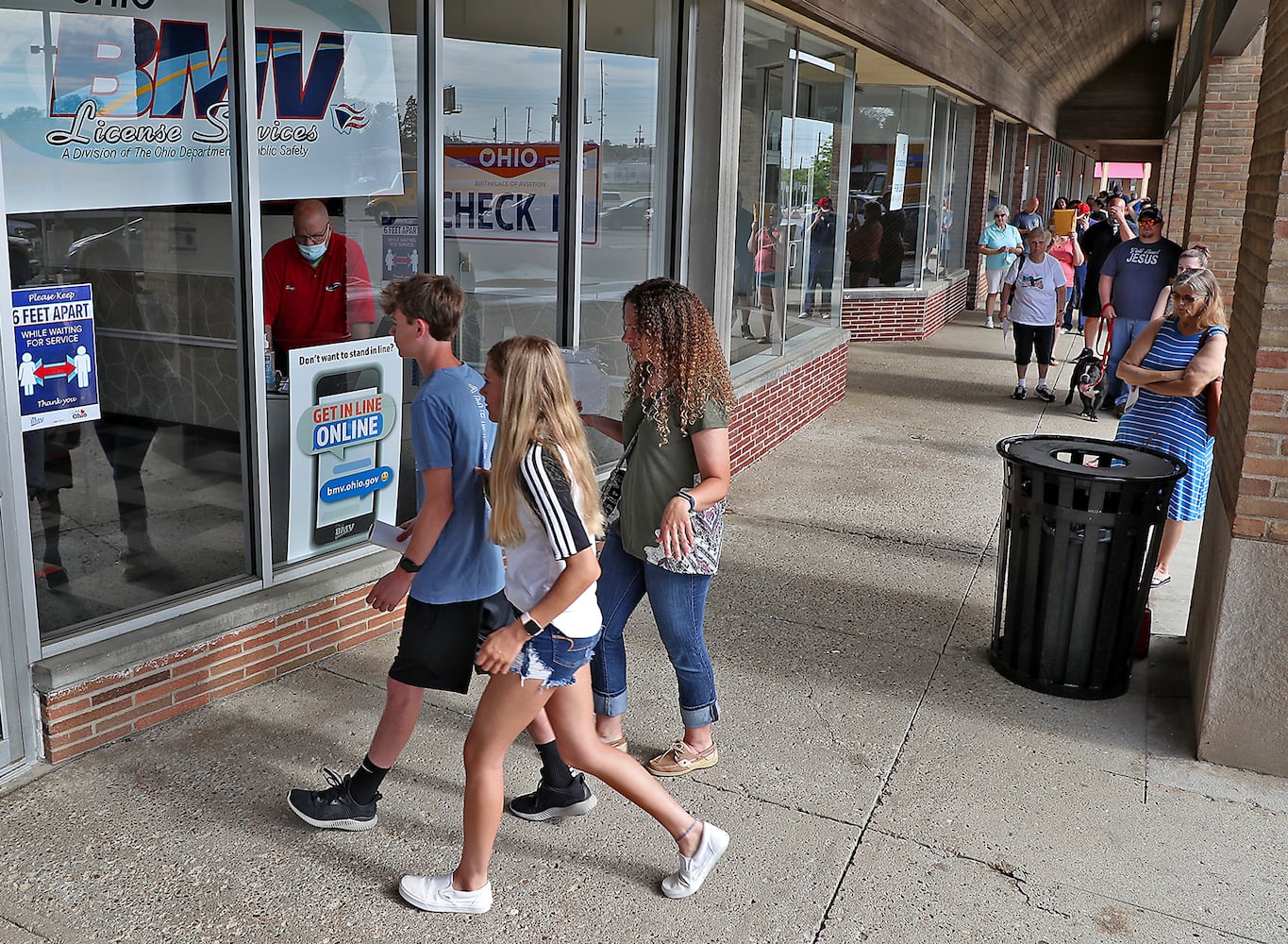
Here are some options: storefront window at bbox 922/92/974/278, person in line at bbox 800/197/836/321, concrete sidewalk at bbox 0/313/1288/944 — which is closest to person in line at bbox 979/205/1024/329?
storefront window at bbox 922/92/974/278

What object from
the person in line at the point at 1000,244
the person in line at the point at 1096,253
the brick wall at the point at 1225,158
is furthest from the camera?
the person in line at the point at 1000,244

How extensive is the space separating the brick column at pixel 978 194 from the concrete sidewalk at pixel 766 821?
1517 cm

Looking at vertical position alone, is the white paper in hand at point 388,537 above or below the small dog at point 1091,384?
above

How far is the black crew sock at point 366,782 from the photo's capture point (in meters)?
3.73

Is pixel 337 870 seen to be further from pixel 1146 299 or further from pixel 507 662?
pixel 1146 299

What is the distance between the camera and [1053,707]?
16.3ft

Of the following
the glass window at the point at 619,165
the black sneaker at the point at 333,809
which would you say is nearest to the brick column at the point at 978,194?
the glass window at the point at 619,165

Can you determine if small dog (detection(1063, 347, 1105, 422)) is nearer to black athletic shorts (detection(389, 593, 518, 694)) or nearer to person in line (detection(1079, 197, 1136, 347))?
person in line (detection(1079, 197, 1136, 347))

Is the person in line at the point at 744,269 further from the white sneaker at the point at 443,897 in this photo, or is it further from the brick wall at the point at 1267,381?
the white sneaker at the point at 443,897

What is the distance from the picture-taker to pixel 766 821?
398 cm

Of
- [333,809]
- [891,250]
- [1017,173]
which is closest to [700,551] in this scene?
[333,809]

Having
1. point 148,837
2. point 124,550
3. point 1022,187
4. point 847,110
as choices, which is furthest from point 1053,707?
point 1022,187

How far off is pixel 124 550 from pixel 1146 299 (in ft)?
26.1

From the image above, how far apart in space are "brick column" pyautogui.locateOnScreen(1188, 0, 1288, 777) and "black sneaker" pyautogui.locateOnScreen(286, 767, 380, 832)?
10.1 ft
